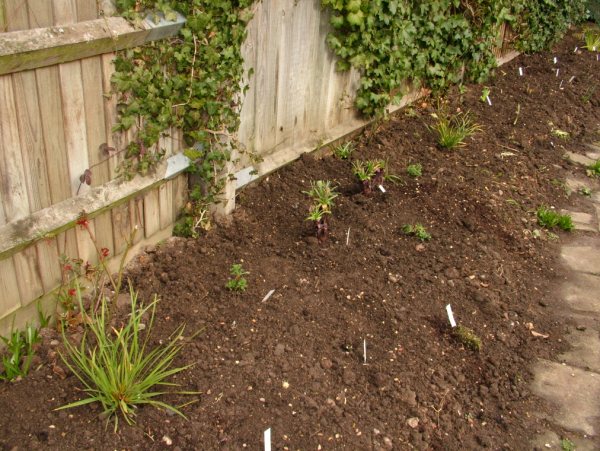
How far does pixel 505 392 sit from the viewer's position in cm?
321

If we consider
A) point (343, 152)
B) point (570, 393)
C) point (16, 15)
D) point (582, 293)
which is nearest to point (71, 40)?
point (16, 15)

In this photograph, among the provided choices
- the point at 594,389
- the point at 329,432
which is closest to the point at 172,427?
the point at 329,432

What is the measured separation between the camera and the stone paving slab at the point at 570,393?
3.12 metres

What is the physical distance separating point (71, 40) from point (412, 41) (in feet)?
11.4

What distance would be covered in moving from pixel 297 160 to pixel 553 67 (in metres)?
4.58

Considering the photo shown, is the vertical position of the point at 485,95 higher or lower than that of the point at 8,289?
lower

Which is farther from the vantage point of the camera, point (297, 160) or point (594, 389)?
point (297, 160)

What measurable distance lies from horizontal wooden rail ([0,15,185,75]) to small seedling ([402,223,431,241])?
1.91 m

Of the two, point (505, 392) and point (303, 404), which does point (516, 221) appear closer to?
point (505, 392)

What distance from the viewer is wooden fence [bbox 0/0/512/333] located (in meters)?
2.72

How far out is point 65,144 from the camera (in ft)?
9.91

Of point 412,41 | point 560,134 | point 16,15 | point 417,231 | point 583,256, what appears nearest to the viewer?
point 16,15

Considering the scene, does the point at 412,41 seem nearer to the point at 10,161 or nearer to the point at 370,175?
the point at 370,175

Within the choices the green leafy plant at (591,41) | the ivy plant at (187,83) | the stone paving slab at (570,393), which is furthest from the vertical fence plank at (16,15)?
the green leafy plant at (591,41)
